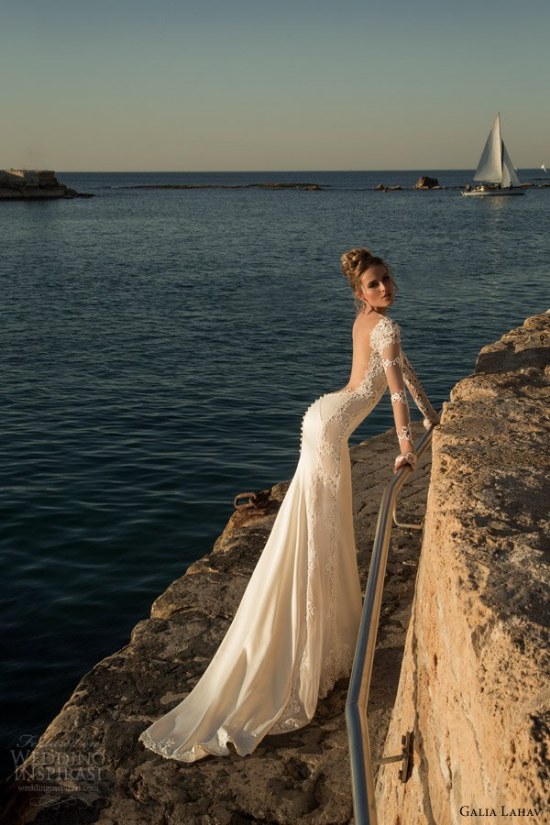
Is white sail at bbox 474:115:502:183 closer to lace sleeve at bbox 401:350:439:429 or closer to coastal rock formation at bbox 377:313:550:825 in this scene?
lace sleeve at bbox 401:350:439:429

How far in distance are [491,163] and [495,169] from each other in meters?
0.94

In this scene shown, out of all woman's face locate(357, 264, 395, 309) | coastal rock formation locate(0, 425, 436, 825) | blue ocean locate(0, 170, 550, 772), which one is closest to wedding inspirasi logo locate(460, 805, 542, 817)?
coastal rock formation locate(0, 425, 436, 825)

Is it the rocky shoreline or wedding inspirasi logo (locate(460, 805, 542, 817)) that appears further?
the rocky shoreline

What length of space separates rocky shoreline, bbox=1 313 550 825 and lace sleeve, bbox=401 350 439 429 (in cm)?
11

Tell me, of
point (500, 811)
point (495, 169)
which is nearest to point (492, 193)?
point (495, 169)

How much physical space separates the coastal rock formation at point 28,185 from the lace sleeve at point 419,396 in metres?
96.1

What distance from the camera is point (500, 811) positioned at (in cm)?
161

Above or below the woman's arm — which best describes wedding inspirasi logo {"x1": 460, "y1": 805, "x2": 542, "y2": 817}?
below

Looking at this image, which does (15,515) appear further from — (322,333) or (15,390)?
(322,333)

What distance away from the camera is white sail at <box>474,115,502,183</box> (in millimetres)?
91562

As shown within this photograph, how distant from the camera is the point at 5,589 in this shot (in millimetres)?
7680

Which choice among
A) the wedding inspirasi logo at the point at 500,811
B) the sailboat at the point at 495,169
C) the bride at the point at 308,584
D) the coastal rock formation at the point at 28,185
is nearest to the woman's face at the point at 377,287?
the bride at the point at 308,584

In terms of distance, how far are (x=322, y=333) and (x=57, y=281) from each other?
43.7ft

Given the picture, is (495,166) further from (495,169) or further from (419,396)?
(419,396)
